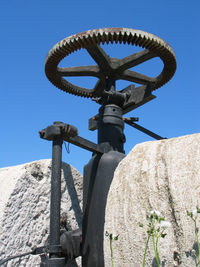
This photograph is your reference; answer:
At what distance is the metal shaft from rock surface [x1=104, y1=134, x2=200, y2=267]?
1.66 feet

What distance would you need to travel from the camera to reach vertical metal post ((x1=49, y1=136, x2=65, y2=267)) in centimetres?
236

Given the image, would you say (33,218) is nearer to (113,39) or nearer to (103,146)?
(103,146)

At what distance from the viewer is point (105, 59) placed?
305cm

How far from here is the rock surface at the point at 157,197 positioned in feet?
5.38

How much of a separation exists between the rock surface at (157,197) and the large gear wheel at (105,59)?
3.01ft

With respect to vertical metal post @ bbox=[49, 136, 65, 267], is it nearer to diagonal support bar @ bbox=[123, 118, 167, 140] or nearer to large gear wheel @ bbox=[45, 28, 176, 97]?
large gear wheel @ bbox=[45, 28, 176, 97]

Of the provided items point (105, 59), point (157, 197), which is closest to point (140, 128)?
point (105, 59)

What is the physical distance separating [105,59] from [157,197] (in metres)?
1.71

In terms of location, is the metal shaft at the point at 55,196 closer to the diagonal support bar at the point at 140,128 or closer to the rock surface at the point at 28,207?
the rock surface at the point at 28,207

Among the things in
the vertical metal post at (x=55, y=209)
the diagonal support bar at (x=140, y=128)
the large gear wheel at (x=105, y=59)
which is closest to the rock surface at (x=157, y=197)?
the vertical metal post at (x=55, y=209)

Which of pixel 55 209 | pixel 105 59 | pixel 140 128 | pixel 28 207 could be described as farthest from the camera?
pixel 140 128

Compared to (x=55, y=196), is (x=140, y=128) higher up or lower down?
higher up

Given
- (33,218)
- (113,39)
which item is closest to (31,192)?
(33,218)

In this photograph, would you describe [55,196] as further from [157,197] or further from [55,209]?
[157,197]
